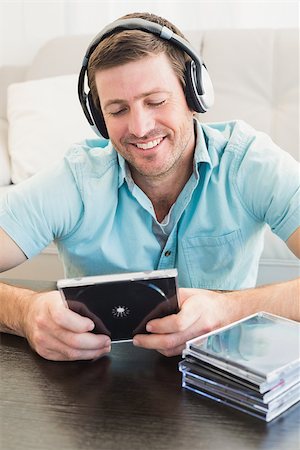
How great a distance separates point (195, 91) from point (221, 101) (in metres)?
0.94

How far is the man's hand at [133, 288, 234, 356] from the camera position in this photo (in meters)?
0.82

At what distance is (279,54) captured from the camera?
207 cm

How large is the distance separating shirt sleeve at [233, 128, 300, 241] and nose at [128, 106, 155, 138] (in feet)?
0.61

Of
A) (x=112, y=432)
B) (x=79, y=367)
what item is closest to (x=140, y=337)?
(x=79, y=367)

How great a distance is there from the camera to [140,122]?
113 cm

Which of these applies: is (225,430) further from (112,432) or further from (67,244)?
(67,244)

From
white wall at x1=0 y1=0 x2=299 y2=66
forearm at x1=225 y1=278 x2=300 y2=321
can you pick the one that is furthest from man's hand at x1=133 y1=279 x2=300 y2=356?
white wall at x1=0 y1=0 x2=299 y2=66

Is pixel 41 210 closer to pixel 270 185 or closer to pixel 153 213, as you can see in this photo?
pixel 153 213

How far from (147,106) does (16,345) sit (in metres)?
0.48

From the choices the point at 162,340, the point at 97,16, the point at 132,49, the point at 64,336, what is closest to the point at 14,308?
the point at 64,336

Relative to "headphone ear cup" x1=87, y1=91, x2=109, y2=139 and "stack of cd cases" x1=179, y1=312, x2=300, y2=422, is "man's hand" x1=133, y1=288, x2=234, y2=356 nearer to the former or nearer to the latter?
"stack of cd cases" x1=179, y1=312, x2=300, y2=422

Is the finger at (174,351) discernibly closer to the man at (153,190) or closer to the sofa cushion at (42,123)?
the man at (153,190)

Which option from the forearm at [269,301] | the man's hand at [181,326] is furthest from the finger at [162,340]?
the forearm at [269,301]

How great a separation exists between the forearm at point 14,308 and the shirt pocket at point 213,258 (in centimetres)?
33
